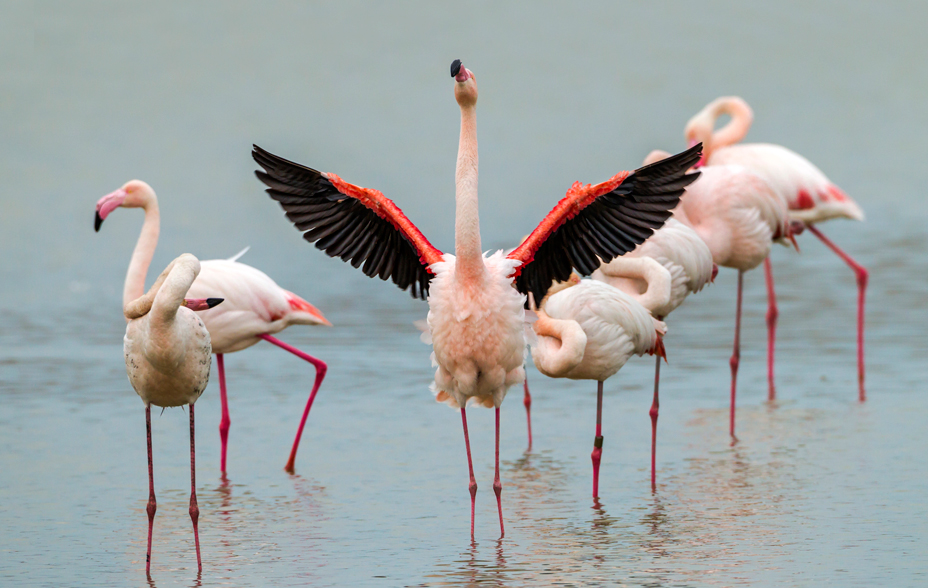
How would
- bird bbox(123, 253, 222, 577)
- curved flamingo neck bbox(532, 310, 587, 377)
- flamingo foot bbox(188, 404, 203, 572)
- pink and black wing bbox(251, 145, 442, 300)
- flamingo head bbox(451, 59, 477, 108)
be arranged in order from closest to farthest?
bird bbox(123, 253, 222, 577), flamingo foot bbox(188, 404, 203, 572), flamingo head bbox(451, 59, 477, 108), pink and black wing bbox(251, 145, 442, 300), curved flamingo neck bbox(532, 310, 587, 377)

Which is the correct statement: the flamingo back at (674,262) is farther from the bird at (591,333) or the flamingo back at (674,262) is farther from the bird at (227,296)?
the bird at (227,296)

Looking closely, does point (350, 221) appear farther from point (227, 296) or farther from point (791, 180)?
point (791, 180)

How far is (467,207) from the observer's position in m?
6.12

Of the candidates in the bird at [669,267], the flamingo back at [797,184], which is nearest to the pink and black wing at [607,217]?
the bird at [669,267]

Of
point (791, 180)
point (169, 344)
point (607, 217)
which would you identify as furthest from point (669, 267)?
point (791, 180)

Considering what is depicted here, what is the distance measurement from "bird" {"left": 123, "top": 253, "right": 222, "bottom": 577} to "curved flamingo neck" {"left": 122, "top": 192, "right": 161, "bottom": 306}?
1.74 metres

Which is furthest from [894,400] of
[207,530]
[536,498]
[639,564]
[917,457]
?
[207,530]

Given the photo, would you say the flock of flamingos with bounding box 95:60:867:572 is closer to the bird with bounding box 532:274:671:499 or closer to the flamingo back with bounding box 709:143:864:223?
the bird with bounding box 532:274:671:499

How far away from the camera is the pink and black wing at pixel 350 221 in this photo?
21.7 ft

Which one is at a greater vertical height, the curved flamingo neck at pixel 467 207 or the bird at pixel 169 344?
the curved flamingo neck at pixel 467 207

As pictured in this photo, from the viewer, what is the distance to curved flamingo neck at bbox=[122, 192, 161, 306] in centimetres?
767

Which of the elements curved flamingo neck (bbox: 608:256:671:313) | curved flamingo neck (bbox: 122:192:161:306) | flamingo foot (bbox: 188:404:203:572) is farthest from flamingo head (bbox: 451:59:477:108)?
curved flamingo neck (bbox: 122:192:161:306)

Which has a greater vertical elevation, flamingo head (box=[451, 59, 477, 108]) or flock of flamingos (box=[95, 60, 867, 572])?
flamingo head (box=[451, 59, 477, 108])

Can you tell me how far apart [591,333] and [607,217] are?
700 millimetres
